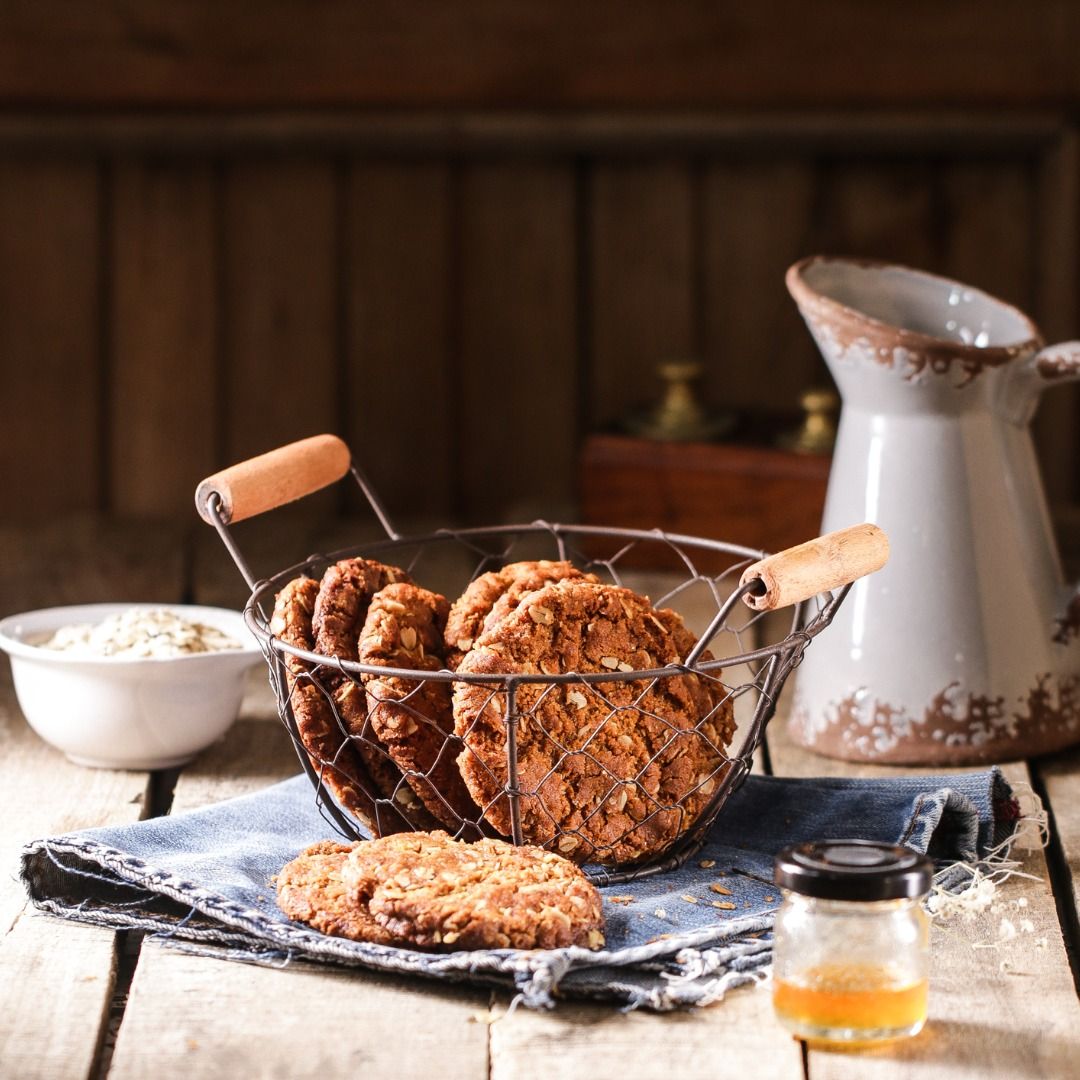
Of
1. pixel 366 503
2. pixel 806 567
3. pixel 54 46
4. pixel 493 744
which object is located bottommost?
pixel 366 503

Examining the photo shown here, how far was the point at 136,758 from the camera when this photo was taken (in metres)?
1.18

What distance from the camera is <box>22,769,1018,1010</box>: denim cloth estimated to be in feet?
2.71

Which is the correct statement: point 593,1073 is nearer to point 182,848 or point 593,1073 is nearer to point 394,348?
point 182,848

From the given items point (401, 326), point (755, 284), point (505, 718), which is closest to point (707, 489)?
point (755, 284)

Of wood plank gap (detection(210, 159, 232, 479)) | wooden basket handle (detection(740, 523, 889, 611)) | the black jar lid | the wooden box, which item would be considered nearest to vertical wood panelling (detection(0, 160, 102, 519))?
wood plank gap (detection(210, 159, 232, 479))

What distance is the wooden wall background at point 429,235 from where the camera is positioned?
191cm

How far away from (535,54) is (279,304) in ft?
1.44

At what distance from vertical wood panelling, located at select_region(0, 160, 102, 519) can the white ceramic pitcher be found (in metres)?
1.14

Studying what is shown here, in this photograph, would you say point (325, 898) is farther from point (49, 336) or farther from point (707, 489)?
point (49, 336)

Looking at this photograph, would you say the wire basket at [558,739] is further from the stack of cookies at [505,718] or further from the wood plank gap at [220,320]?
the wood plank gap at [220,320]

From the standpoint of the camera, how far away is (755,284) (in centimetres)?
206

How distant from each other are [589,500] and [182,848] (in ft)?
2.87

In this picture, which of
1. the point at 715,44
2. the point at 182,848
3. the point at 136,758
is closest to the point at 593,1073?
the point at 182,848

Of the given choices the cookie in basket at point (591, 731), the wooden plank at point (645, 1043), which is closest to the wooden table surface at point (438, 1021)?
the wooden plank at point (645, 1043)
